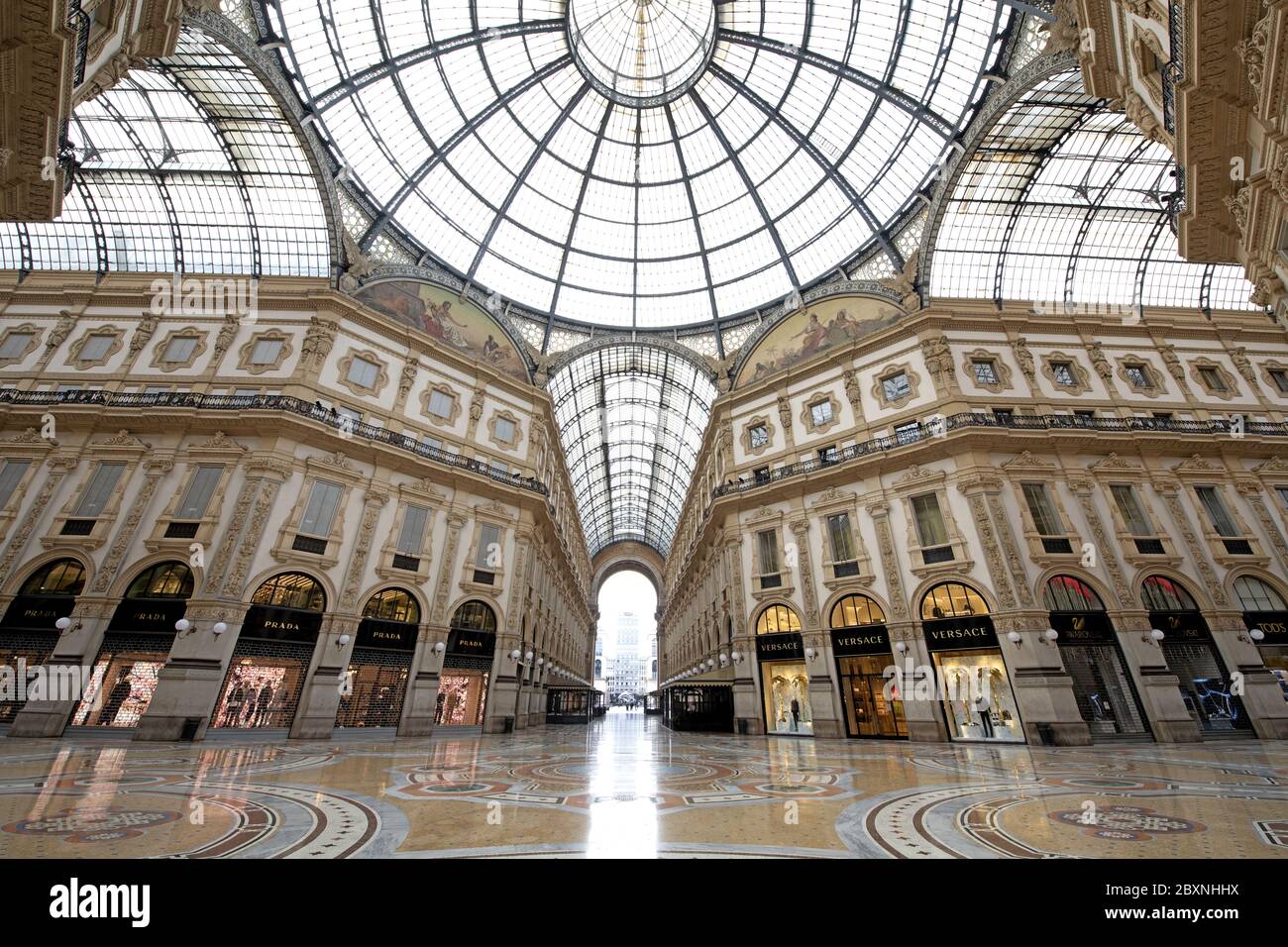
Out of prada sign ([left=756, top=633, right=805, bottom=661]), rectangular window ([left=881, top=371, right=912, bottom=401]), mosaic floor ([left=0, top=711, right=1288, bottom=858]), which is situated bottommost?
mosaic floor ([left=0, top=711, right=1288, bottom=858])

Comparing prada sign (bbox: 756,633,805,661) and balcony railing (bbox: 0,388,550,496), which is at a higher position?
balcony railing (bbox: 0,388,550,496)

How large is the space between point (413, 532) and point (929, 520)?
22683mm

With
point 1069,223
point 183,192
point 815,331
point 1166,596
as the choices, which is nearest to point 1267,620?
point 1166,596

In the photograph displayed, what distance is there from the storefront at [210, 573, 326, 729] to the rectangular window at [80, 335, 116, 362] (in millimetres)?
14606

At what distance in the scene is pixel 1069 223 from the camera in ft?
82.7

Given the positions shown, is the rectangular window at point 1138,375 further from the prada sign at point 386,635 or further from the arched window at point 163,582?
the arched window at point 163,582

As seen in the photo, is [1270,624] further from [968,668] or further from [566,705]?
[566,705]

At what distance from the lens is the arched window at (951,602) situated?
1852cm

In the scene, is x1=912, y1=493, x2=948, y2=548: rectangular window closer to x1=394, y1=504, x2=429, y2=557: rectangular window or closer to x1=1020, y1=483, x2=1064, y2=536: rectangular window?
x1=1020, y1=483, x2=1064, y2=536: rectangular window

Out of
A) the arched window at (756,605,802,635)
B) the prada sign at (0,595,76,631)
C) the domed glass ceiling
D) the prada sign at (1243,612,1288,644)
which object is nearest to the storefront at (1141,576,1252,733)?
the prada sign at (1243,612,1288,644)

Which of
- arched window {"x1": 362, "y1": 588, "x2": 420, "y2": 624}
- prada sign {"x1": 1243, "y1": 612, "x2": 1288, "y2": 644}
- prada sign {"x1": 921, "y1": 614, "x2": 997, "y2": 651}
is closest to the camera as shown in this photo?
prada sign {"x1": 1243, "y1": 612, "x2": 1288, "y2": 644}

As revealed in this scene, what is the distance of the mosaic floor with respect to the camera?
428 cm

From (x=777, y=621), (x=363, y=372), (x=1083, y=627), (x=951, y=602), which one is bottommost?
(x=1083, y=627)
